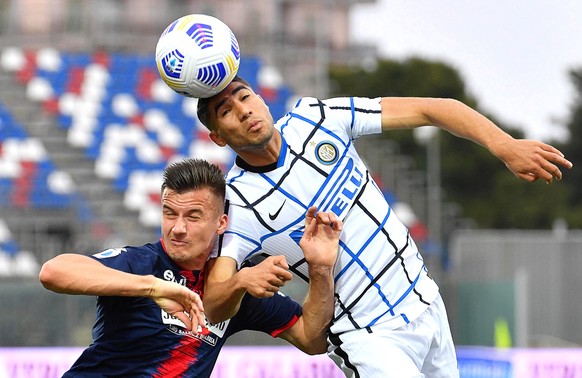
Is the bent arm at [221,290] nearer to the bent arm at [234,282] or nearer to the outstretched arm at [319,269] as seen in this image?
the bent arm at [234,282]

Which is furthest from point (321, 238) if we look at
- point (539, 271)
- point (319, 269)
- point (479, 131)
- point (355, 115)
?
point (539, 271)

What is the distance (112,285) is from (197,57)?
111 centimetres

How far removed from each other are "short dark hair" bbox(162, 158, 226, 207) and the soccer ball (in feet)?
1.02

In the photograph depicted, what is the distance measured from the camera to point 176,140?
18594mm

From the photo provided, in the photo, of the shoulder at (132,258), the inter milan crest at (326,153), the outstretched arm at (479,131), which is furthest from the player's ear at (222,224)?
the outstretched arm at (479,131)

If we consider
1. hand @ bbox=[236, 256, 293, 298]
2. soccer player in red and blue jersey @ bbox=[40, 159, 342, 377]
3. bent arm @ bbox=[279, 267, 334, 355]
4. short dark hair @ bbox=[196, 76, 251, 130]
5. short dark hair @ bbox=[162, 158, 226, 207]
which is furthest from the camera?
short dark hair @ bbox=[196, 76, 251, 130]

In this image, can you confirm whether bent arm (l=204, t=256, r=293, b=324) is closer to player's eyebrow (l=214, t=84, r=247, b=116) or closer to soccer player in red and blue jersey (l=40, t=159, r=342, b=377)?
soccer player in red and blue jersey (l=40, t=159, r=342, b=377)

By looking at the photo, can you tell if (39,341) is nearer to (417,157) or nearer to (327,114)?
(327,114)

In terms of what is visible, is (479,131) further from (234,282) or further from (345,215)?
(234,282)

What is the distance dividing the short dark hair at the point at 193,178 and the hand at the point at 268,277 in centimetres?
46

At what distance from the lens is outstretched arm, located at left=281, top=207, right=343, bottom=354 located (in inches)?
189

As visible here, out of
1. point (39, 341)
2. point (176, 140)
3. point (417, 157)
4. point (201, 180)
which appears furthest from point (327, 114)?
point (417, 157)

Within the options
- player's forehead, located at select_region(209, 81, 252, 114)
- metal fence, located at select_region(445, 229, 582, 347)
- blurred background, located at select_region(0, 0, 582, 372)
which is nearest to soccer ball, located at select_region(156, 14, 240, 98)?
player's forehead, located at select_region(209, 81, 252, 114)

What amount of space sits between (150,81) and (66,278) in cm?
1552
